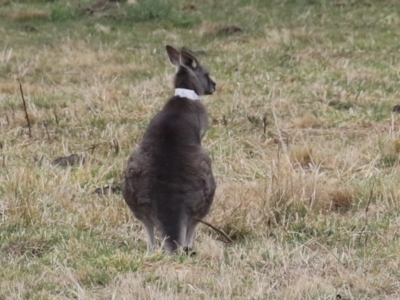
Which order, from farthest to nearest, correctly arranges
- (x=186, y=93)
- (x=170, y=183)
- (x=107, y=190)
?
(x=107, y=190) < (x=186, y=93) < (x=170, y=183)

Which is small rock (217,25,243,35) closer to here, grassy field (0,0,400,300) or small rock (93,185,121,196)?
grassy field (0,0,400,300)

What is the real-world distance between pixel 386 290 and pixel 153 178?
131 cm

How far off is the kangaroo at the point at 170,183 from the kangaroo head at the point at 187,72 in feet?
2.28

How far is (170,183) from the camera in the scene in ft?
15.4

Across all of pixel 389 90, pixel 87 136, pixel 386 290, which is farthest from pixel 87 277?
pixel 389 90

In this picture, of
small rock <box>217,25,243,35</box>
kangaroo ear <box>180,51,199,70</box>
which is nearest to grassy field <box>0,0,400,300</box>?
small rock <box>217,25,243,35</box>

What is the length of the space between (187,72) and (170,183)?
132 cm

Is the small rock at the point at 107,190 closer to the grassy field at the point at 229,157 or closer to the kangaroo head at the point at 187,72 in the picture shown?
the grassy field at the point at 229,157

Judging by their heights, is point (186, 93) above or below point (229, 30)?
above

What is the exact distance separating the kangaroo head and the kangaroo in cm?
69

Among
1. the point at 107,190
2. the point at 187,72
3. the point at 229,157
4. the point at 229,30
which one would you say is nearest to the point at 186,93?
the point at 187,72

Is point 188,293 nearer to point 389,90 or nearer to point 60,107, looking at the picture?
point 60,107

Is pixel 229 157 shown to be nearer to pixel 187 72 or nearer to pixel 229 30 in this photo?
pixel 187 72

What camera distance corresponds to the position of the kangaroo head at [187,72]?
577cm
